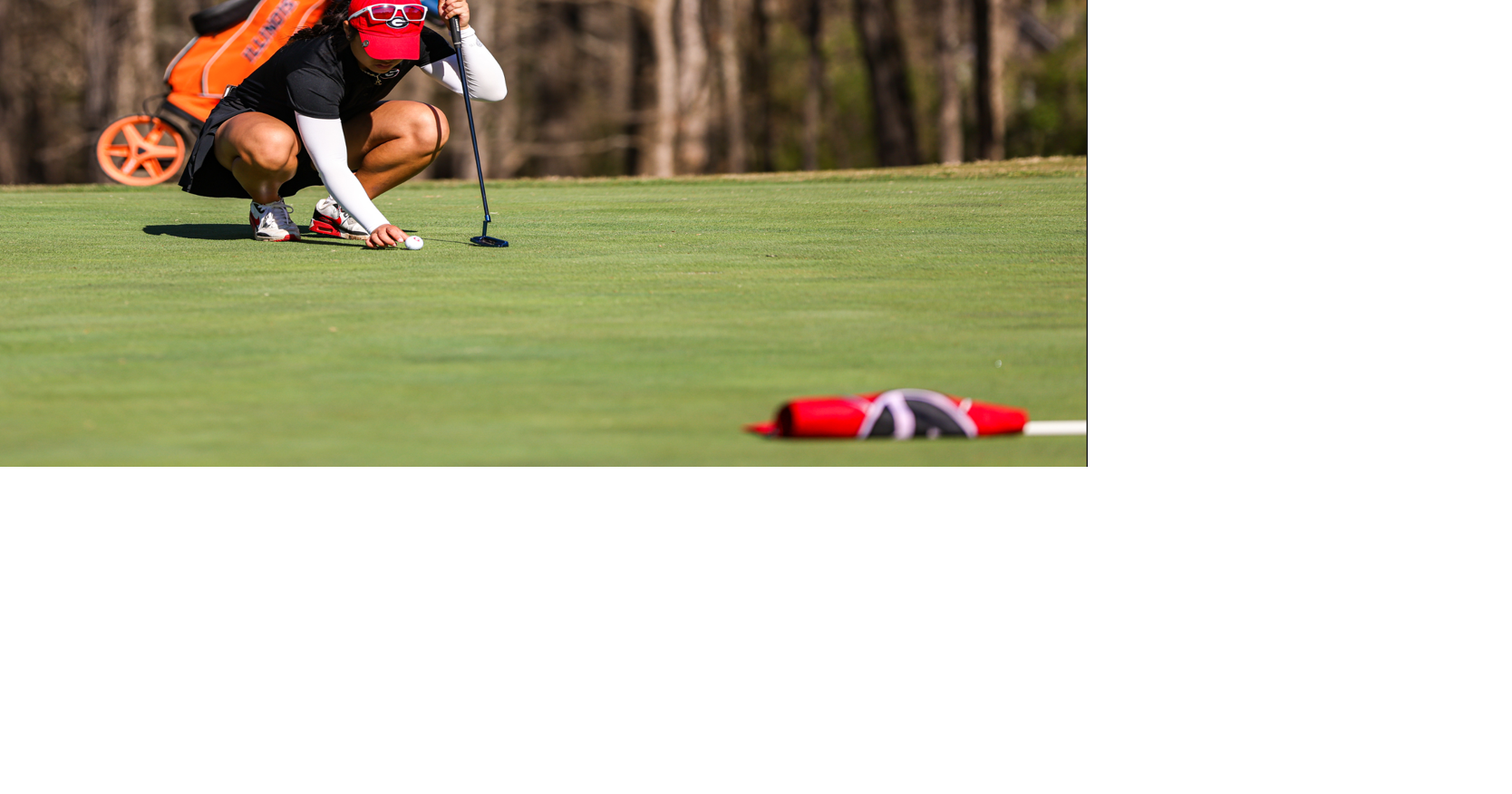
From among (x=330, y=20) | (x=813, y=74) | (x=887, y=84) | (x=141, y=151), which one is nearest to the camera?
(x=330, y=20)

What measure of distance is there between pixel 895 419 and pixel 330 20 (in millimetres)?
4184

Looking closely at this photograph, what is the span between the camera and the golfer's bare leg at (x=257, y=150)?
7203 mm

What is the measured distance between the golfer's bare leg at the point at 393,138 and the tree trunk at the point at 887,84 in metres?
23.6

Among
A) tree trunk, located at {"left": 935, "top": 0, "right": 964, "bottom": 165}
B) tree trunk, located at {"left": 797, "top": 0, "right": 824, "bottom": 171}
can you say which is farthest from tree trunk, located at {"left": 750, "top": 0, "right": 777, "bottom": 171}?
tree trunk, located at {"left": 935, "top": 0, "right": 964, "bottom": 165}

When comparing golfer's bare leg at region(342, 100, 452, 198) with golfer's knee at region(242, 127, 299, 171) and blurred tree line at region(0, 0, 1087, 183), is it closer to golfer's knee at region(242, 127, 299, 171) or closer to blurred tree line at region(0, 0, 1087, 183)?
golfer's knee at region(242, 127, 299, 171)

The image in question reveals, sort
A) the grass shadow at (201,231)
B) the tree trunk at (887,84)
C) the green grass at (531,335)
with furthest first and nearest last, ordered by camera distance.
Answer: the tree trunk at (887,84) → the grass shadow at (201,231) → the green grass at (531,335)

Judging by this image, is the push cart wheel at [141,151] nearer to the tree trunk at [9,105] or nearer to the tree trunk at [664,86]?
the tree trunk at [9,105]

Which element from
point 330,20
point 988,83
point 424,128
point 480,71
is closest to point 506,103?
point 988,83

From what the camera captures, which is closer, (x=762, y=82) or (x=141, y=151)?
(x=141, y=151)

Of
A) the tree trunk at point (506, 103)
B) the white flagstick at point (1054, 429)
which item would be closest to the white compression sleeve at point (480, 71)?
the white flagstick at point (1054, 429)

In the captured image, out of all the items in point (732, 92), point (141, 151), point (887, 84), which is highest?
point (732, 92)

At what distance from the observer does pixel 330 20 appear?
7172 millimetres

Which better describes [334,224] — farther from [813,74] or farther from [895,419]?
[813,74]

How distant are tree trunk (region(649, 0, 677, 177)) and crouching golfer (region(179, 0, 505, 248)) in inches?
1144
